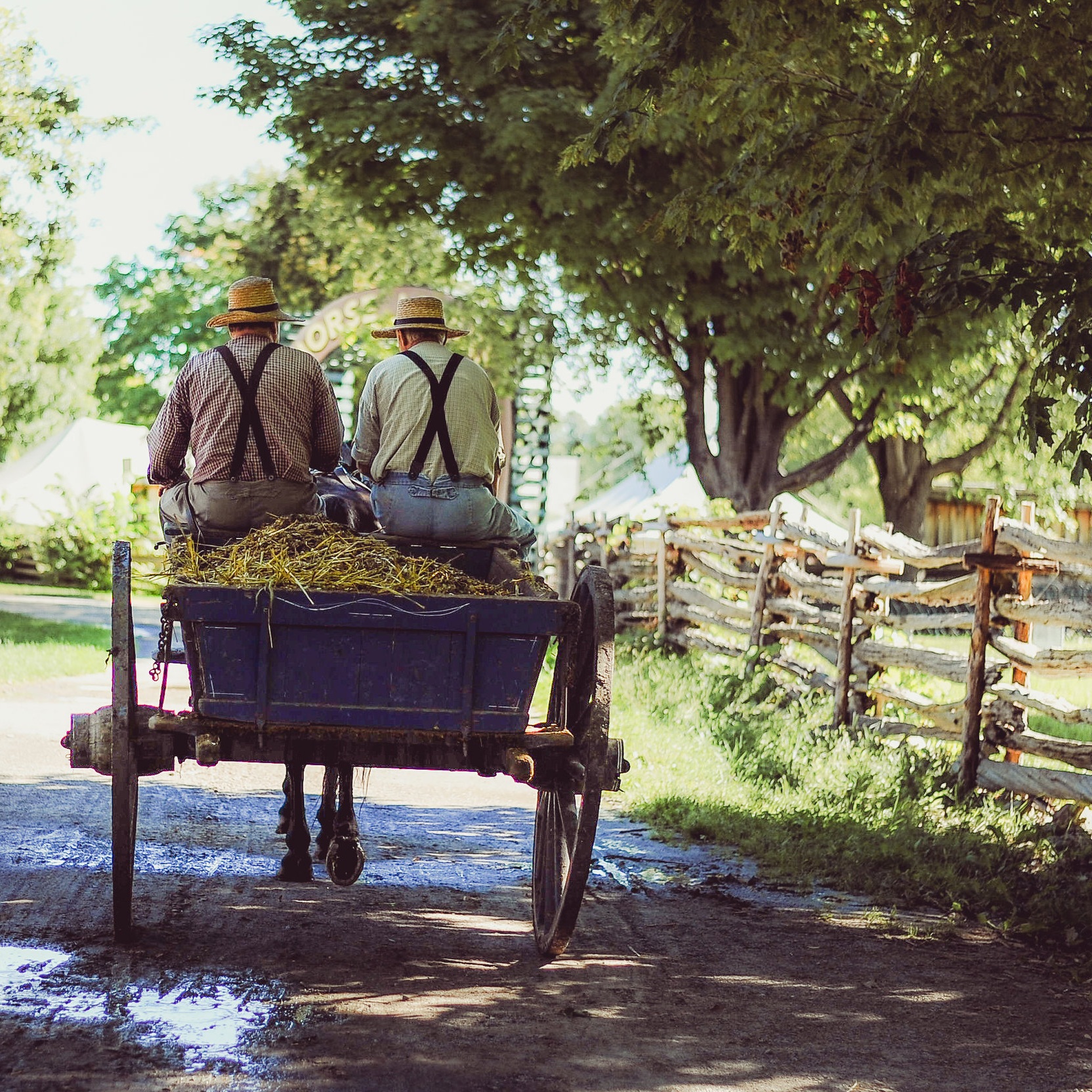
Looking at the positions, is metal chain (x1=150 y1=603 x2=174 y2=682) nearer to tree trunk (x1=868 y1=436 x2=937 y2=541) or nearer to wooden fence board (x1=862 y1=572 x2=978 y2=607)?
wooden fence board (x1=862 y1=572 x2=978 y2=607)

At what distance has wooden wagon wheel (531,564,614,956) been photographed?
17.1 feet

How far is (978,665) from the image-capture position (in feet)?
30.1

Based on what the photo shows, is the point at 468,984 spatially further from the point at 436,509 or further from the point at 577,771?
the point at 436,509

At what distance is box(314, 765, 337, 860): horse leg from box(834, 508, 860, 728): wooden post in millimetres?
5480

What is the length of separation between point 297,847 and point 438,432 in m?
1.96

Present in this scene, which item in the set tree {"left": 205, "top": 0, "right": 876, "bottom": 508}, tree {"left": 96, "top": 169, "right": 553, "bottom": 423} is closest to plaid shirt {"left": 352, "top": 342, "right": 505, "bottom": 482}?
tree {"left": 205, "top": 0, "right": 876, "bottom": 508}

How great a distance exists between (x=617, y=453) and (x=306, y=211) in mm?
9534

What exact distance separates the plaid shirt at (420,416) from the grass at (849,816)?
2770 mm

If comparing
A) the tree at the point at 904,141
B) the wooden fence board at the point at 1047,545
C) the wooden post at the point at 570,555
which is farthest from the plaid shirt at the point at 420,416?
the wooden post at the point at 570,555

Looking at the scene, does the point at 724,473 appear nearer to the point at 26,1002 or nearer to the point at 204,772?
the point at 204,772

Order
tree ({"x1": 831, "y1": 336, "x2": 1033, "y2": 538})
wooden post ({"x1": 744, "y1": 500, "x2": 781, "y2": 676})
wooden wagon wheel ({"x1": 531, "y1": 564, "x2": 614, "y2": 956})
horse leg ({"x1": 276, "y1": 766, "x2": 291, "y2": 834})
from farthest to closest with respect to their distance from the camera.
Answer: tree ({"x1": 831, "y1": 336, "x2": 1033, "y2": 538})
wooden post ({"x1": 744, "y1": 500, "x2": 781, "y2": 676})
horse leg ({"x1": 276, "y1": 766, "x2": 291, "y2": 834})
wooden wagon wheel ({"x1": 531, "y1": 564, "x2": 614, "y2": 956})

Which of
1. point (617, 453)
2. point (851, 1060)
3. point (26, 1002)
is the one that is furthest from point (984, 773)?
point (617, 453)

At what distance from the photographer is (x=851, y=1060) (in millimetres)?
4688

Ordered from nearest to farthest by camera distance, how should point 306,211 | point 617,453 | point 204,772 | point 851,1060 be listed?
point 851,1060, point 204,772, point 306,211, point 617,453
